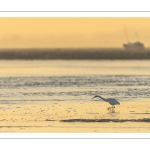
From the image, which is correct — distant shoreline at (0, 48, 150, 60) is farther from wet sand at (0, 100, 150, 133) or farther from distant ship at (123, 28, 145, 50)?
wet sand at (0, 100, 150, 133)

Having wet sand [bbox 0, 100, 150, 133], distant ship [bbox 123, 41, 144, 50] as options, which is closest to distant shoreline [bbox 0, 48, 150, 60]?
distant ship [bbox 123, 41, 144, 50]

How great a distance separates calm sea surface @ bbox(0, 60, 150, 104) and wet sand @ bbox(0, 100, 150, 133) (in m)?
0.04

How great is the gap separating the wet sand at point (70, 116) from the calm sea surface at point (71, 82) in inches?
1.4

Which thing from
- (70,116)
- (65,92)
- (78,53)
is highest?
(78,53)

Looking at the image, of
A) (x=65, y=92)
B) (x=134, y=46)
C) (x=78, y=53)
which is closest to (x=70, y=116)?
(x=65, y=92)

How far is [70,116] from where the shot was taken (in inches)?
122

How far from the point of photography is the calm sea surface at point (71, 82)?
3092 mm

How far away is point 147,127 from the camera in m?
3.09

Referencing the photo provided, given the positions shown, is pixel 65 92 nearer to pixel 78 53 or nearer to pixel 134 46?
pixel 78 53

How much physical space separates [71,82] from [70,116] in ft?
0.60

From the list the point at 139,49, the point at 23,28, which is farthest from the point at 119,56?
the point at 23,28

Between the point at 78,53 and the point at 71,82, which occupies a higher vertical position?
the point at 78,53

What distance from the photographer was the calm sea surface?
3.09 metres
